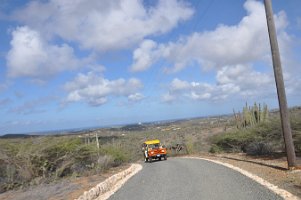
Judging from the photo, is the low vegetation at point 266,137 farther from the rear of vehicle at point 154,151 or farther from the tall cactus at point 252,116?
the rear of vehicle at point 154,151

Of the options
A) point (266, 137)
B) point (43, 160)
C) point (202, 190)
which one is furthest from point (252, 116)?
point (202, 190)

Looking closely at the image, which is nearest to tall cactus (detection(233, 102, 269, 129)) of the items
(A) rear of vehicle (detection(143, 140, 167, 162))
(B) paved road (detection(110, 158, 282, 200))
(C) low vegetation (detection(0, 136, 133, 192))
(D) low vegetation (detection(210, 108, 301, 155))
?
(D) low vegetation (detection(210, 108, 301, 155))

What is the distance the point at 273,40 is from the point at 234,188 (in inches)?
268

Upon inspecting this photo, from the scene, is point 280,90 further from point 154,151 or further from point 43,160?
point 154,151

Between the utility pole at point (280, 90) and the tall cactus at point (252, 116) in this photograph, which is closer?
the utility pole at point (280, 90)

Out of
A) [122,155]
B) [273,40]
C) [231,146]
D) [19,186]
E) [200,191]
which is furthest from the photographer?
[231,146]

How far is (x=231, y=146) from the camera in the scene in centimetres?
3984

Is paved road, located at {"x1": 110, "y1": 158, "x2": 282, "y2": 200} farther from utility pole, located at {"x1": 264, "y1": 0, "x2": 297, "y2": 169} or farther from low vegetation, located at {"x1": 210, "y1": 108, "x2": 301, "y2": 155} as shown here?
low vegetation, located at {"x1": 210, "y1": 108, "x2": 301, "y2": 155}

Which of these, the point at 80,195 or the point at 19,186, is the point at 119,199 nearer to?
the point at 80,195

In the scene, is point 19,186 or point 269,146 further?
point 269,146

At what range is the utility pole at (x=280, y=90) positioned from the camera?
52.3 feet

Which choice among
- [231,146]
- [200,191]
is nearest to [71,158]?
[200,191]

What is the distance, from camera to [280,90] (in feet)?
52.3

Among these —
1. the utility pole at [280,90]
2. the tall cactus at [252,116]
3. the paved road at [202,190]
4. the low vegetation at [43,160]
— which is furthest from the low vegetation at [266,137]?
the low vegetation at [43,160]
